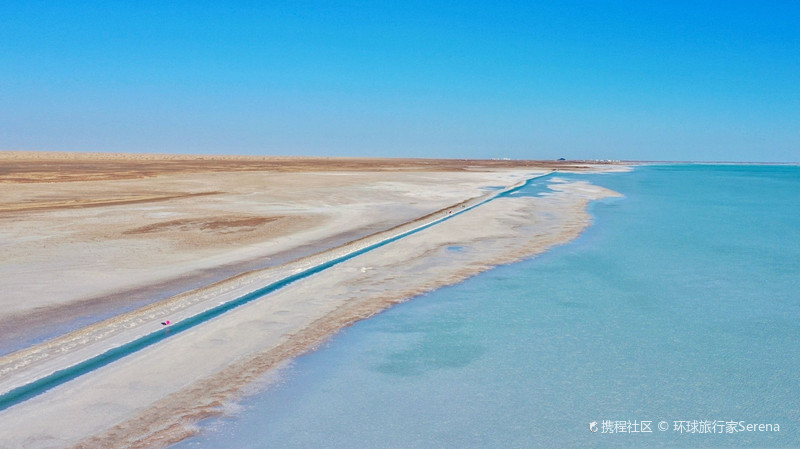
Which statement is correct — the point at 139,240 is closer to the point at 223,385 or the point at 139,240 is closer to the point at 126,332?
the point at 126,332

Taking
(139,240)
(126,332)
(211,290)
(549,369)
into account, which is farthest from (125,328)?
(139,240)

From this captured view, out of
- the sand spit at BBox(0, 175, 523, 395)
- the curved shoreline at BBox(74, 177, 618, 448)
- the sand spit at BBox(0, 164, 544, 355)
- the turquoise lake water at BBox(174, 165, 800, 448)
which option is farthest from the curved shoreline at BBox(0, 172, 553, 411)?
the turquoise lake water at BBox(174, 165, 800, 448)

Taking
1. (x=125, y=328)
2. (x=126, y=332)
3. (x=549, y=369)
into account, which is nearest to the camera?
(x=549, y=369)

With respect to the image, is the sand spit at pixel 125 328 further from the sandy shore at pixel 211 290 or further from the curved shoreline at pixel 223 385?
the curved shoreline at pixel 223 385

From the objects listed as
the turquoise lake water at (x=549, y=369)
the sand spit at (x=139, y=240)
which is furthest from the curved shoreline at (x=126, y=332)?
→ the turquoise lake water at (x=549, y=369)

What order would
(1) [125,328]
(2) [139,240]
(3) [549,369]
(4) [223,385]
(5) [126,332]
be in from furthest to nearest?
1. (2) [139,240]
2. (1) [125,328]
3. (5) [126,332]
4. (3) [549,369]
5. (4) [223,385]

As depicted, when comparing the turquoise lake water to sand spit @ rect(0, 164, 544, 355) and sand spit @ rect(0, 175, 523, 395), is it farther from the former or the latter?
sand spit @ rect(0, 164, 544, 355)
